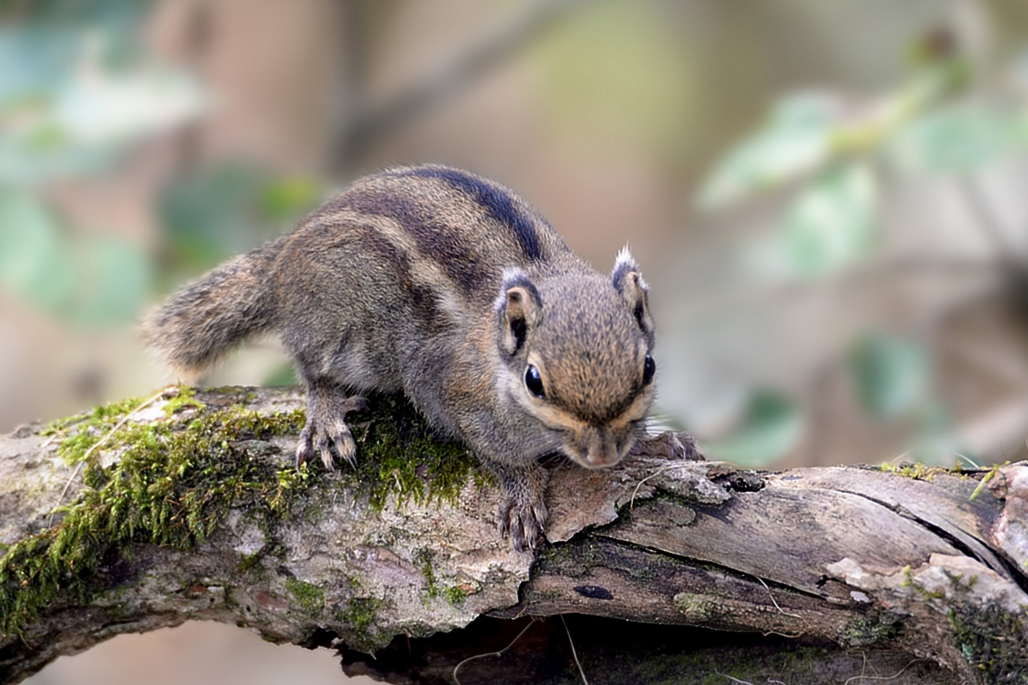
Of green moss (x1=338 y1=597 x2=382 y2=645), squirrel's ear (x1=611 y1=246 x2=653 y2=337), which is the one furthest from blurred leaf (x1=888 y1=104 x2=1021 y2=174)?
green moss (x1=338 y1=597 x2=382 y2=645)

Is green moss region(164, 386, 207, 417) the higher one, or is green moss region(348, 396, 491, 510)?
green moss region(164, 386, 207, 417)

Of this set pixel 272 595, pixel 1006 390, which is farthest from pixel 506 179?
pixel 272 595

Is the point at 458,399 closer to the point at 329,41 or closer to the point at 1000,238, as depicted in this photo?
the point at 1000,238

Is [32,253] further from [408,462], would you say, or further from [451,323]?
[408,462]

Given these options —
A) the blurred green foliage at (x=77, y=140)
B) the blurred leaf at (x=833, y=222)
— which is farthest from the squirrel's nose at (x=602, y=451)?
the blurred green foliage at (x=77, y=140)

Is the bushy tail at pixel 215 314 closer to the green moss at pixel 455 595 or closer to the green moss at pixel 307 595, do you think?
the green moss at pixel 307 595

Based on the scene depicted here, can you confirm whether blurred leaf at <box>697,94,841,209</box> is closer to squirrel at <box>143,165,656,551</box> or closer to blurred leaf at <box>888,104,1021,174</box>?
blurred leaf at <box>888,104,1021,174</box>

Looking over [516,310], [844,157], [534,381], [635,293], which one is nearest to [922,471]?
[635,293]
